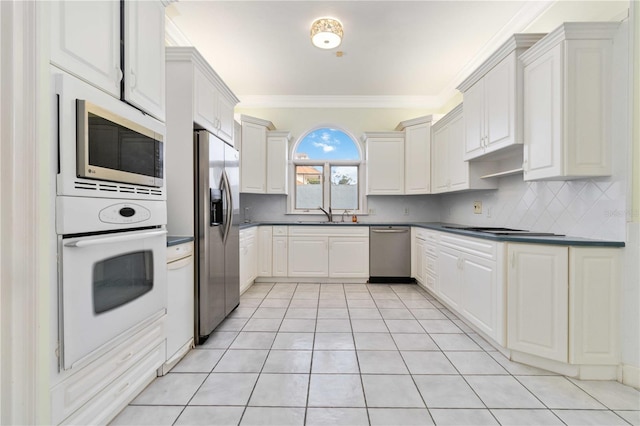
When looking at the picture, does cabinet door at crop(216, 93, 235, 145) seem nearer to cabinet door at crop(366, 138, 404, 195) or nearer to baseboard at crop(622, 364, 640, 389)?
cabinet door at crop(366, 138, 404, 195)

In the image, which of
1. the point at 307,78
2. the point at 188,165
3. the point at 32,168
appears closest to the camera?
the point at 32,168

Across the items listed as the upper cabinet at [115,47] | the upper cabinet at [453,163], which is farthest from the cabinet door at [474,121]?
the upper cabinet at [115,47]

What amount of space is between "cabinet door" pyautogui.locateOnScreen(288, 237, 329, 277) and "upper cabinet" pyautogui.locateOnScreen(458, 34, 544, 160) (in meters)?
2.22

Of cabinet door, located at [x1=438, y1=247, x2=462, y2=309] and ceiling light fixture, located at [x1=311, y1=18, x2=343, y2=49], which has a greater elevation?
ceiling light fixture, located at [x1=311, y1=18, x2=343, y2=49]

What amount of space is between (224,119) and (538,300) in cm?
292

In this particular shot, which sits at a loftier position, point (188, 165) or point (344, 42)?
point (344, 42)

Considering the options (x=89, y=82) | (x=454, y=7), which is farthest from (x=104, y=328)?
(x=454, y=7)

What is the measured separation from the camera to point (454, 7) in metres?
2.60

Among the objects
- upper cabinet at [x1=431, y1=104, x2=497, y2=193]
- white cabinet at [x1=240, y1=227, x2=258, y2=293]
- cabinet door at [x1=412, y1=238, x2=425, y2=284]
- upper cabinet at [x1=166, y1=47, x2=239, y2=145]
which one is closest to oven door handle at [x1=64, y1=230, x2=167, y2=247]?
upper cabinet at [x1=166, y1=47, x2=239, y2=145]

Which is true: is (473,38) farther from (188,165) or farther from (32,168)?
(32,168)

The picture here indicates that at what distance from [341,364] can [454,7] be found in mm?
3158

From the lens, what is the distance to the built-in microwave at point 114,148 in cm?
118

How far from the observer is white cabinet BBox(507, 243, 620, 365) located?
1.80 metres

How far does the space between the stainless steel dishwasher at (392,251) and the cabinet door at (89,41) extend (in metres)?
3.47
